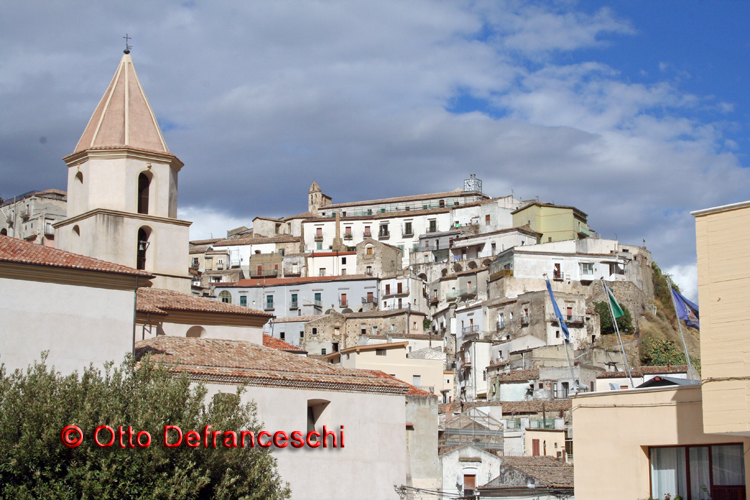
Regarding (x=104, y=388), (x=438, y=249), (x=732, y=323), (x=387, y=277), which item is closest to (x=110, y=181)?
(x=104, y=388)

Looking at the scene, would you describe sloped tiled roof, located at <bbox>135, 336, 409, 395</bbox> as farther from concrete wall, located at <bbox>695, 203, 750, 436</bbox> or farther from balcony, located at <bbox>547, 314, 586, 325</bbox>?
balcony, located at <bbox>547, 314, 586, 325</bbox>

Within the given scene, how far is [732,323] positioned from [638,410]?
98.4 inches

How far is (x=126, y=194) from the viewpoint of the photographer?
31.5 metres

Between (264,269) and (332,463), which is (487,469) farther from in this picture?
(264,269)

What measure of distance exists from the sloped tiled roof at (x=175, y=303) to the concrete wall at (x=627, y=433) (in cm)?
1480

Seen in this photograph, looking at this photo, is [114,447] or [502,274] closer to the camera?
[114,447]

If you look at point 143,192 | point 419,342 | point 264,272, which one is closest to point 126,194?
point 143,192

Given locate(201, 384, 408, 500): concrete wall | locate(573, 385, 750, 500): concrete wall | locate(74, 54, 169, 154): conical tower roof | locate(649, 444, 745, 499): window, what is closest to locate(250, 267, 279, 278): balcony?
locate(74, 54, 169, 154): conical tower roof

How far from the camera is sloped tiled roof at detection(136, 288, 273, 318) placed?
28078mm

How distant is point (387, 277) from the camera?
3250 inches

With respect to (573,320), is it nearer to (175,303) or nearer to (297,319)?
(297,319)

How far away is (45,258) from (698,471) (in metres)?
14.1

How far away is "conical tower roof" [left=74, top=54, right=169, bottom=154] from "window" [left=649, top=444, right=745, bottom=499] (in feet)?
71.9

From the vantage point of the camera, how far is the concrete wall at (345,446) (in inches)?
899
